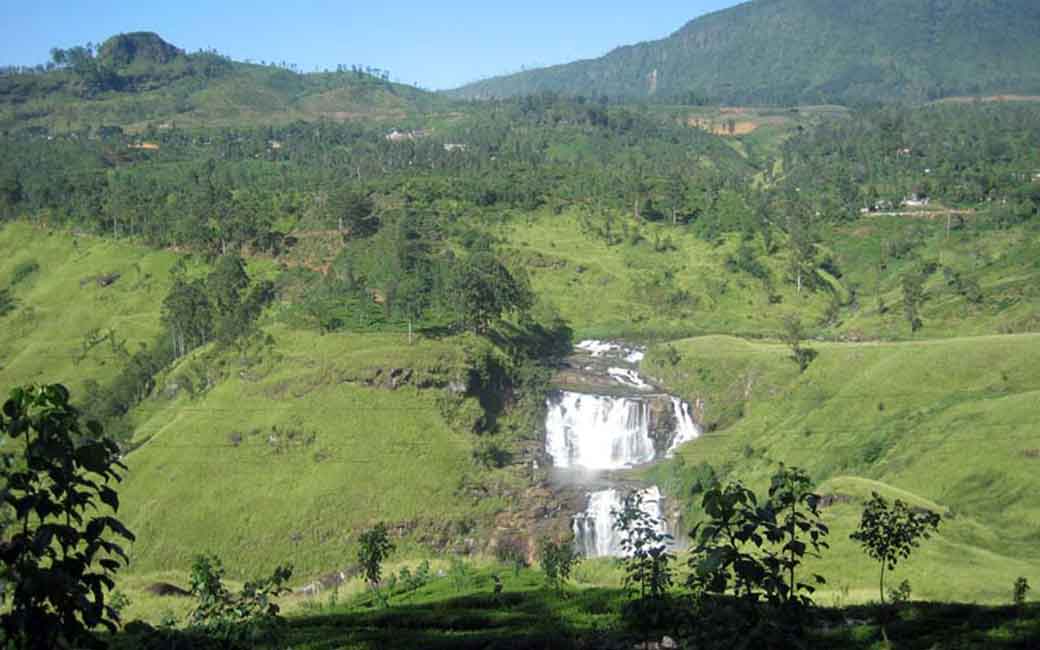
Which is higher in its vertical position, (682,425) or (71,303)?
(71,303)

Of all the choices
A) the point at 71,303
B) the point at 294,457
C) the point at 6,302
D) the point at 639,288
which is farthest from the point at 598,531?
the point at 6,302

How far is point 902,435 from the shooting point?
155ft

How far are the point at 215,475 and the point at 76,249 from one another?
53811mm

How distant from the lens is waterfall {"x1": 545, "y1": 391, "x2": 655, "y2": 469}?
5850 cm

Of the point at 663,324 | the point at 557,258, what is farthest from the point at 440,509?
the point at 557,258

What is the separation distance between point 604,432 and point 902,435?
18873 mm

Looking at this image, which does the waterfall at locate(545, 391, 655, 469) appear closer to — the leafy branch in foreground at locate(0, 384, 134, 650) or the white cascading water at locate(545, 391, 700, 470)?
the white cascading water at locate(545, 391, 700, 470)

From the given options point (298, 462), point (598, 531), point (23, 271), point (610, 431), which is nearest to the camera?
point (598, 531)

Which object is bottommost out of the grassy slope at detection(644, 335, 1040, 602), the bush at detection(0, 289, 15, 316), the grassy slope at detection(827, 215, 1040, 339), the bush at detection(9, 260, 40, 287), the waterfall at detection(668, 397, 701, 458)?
the waterfall at detection(668, 397, 701, 458)

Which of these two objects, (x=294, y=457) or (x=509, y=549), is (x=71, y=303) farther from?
(x=509, y=549)

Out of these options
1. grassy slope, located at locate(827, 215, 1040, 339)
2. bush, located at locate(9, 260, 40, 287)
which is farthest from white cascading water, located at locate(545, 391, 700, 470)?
bush, located at locate(9, 260, 40, 287)

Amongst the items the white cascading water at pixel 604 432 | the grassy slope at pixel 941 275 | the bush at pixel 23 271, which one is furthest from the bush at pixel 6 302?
the grassy slope at pixel 941 275

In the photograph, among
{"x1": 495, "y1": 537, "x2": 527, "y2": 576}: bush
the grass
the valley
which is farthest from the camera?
{"x1": 495, "y1": 537, "x2": 527, "y2": 576}: bush

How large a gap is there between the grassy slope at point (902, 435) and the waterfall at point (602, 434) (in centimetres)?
369
